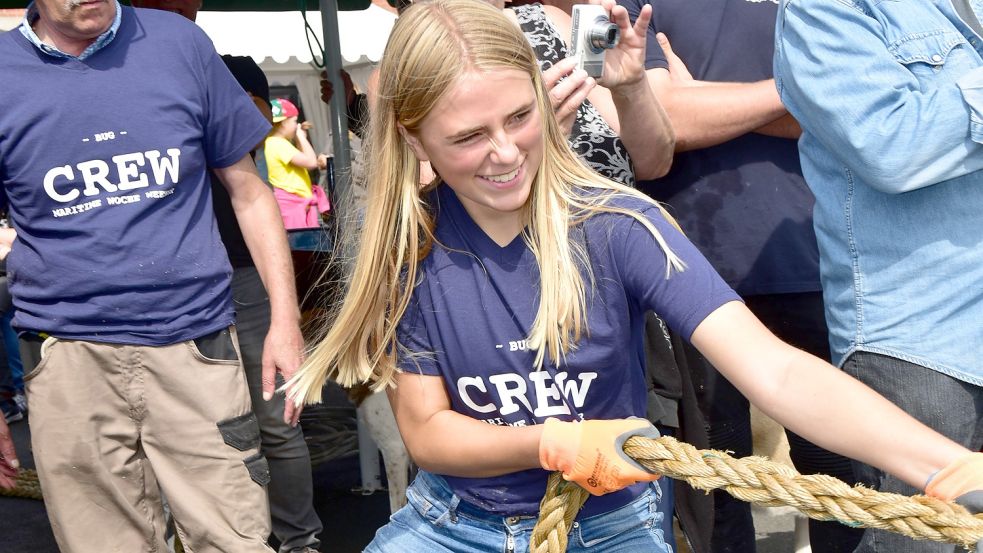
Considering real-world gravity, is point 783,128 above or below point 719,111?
below

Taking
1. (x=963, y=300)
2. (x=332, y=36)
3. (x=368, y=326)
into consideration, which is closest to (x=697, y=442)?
(x=963, y=300)

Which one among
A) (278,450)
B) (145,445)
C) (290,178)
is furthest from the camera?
(290,178)

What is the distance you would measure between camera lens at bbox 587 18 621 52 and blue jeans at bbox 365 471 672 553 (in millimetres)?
975

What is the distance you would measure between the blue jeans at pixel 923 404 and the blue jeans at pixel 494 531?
1.51 feet

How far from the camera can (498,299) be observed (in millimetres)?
2055

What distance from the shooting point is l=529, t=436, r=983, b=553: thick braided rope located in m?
1.42

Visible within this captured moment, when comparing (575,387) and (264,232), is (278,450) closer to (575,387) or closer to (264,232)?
(264,232)

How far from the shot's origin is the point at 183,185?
114 inches

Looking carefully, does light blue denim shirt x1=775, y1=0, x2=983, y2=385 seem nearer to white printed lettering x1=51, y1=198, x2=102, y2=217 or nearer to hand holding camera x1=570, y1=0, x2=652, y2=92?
hand holding camera x1=570, y1=0, x2=652, y2=92

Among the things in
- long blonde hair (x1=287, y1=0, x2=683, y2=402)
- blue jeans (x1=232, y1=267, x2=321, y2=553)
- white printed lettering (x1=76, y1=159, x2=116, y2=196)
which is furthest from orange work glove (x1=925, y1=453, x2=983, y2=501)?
blue jeans (x1=232, y1=267, x2=321, y2=553)

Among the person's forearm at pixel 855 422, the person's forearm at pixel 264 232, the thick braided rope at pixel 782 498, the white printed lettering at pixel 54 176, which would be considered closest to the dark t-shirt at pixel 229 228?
the person's forearm at pixel 264 232

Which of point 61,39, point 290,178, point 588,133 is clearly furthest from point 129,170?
point 290,178

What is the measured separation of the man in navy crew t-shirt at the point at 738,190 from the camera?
8.92 feet

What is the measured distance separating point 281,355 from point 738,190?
1.32 meters
